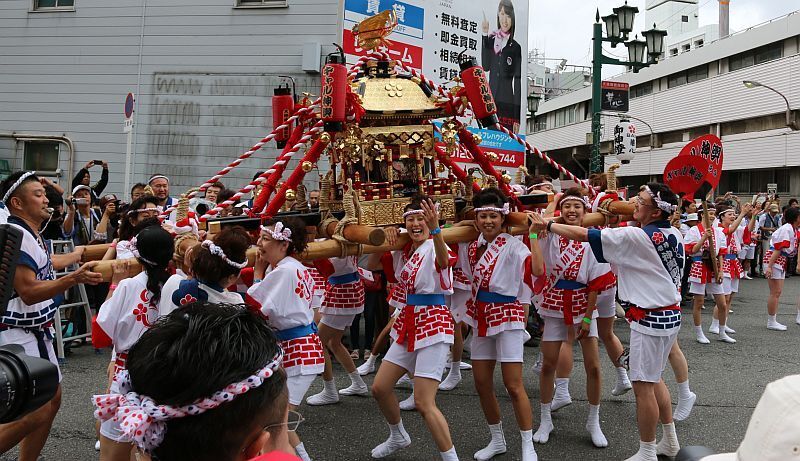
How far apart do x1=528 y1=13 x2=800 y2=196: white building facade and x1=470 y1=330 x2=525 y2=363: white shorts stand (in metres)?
19.9

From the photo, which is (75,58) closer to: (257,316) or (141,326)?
(141,326)

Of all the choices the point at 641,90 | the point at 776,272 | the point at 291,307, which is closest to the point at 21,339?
the point at 291,307

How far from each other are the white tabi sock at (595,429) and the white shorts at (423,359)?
1512mm

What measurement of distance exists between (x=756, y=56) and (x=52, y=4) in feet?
91.8

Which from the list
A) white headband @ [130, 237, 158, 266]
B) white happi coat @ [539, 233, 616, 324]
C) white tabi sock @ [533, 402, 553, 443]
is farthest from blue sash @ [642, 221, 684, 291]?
white headband @ [130, 237, 158, 266]

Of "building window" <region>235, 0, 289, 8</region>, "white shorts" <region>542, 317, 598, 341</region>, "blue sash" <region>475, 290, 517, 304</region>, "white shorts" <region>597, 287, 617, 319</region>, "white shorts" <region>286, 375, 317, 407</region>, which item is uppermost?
"building window" <region>235, 0, 289, 8</region>

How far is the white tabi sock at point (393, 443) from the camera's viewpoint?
448cm

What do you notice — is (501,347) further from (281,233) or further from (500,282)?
(281,233)

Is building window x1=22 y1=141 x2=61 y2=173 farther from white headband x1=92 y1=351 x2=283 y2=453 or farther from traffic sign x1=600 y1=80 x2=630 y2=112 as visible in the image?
white headband x1=92 y1=351 x2=283 y2=453

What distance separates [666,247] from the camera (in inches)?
170

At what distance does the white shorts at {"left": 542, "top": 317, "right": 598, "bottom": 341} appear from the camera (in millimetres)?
5113

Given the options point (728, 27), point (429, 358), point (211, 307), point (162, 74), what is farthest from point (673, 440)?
point (728, 27)

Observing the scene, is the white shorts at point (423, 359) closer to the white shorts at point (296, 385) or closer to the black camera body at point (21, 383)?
the white shorts at point (296, 385)

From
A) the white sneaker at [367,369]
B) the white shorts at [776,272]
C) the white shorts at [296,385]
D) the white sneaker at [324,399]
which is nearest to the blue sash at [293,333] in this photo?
the white shorts at [296,385]
